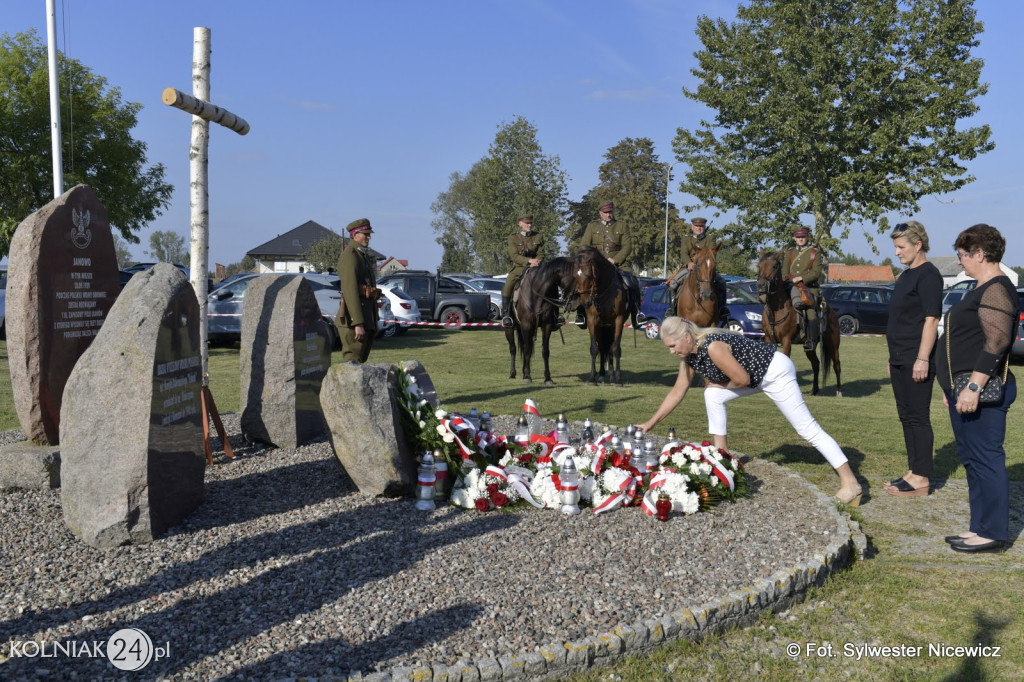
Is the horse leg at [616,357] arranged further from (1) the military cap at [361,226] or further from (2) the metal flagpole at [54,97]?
(2) the metal flagpole at [54,97]

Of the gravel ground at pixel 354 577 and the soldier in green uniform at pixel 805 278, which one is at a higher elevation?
the soldier in green uniform at pixel 805 278

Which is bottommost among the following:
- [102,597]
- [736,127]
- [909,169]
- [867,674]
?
[867,674]

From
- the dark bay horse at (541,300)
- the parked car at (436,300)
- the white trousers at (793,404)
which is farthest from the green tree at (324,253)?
the white trousers at (793,404)

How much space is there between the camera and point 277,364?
7562 millimetres

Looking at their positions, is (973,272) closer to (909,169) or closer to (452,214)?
(909,169)

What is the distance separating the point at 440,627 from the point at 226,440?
3.90 m

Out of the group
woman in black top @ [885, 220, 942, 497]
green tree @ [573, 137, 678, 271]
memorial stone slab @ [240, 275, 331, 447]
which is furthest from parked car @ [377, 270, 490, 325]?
green tree @ [573, 137, 678, 271]

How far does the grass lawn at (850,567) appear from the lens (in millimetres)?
4035

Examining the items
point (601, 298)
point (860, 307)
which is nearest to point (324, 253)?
point (860, 307)

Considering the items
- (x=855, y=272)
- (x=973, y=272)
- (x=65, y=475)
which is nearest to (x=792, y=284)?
(x=973, y=272)

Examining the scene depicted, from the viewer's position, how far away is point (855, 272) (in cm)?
9925

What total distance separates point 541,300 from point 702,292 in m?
2.79

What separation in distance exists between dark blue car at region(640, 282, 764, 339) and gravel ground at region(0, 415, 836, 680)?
1717 centimetres

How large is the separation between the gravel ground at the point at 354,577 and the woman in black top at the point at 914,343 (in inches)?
54.6
